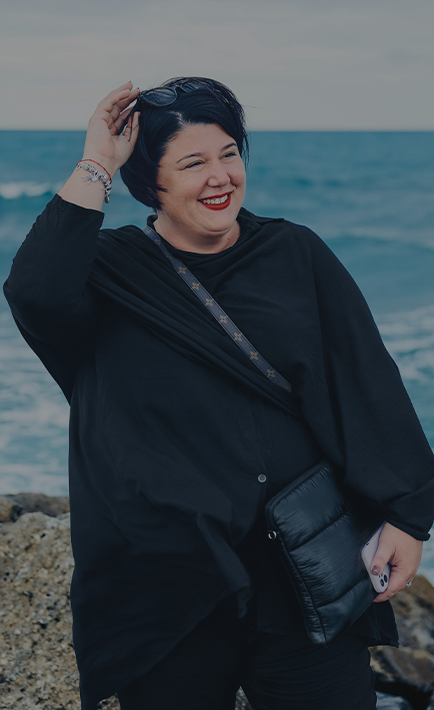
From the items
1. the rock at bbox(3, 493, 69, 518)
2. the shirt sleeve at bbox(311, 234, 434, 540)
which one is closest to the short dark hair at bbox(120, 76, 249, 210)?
the shirt sleeve at bbox(311, 234, 434, 540)

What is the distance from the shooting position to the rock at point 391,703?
101 inches

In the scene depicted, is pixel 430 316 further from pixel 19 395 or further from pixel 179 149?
pixel 179 149

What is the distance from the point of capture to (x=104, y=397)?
1733mm

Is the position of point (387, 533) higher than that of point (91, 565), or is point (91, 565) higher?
point (387, 533)

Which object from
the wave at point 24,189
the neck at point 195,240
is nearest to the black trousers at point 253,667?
the neck at point 195,240

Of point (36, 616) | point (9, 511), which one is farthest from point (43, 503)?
point (36, 616)

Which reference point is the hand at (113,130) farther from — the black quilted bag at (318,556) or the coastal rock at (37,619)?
the coastal rock at (37,619)

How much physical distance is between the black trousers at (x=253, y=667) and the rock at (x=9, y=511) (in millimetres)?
1506

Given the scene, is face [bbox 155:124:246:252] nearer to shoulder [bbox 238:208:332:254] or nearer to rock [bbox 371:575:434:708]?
shoulder [bbox 238:208:332:254]

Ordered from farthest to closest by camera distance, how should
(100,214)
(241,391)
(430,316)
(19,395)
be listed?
(430,316)
(19,395)
(241,391)
(100,214)

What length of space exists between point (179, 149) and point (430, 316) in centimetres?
1191

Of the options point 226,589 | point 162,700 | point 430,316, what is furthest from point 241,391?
point 430,316

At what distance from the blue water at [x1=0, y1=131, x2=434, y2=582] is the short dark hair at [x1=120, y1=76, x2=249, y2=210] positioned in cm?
36

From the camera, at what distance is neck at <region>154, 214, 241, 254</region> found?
6.23 feet
